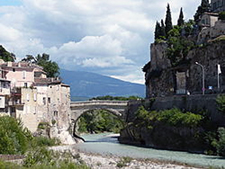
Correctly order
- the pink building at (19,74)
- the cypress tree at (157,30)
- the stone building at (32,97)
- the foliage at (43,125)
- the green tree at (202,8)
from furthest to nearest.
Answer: the green tree at (202,8)
the cypress tree at (157,30)
the pink building at (19,74)
the foliage at (43,125)
the stone building at (32,97)

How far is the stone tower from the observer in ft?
280

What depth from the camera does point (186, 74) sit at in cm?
7206

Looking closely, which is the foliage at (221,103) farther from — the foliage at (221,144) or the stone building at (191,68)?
the stone building at (191,68)

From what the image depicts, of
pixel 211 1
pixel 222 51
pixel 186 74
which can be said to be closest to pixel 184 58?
pixel 186 74

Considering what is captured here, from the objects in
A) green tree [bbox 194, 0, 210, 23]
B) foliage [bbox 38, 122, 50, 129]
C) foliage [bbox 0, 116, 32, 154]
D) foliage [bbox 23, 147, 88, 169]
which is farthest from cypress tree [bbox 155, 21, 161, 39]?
foliage [bbox 23, 147, 88, 169]

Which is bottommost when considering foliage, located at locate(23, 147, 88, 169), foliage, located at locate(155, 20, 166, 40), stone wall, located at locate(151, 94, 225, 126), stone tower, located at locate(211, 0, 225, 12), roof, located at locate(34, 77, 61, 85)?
foliage, located at locate(23, 147, 88, 169)

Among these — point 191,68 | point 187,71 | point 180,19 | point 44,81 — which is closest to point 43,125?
point 44,81

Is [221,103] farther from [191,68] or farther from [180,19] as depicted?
[180,19]

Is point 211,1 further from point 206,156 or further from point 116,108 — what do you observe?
point 206,156

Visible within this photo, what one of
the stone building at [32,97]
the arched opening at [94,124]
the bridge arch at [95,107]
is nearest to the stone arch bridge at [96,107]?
the bridge arch at [95,107]

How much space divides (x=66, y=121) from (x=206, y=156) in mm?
34500

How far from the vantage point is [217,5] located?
86750 millimetres

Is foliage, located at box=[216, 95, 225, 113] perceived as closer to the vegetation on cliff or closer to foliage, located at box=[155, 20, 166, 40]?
the vegetation on cliff

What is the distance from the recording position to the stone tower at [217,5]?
8529 cm
